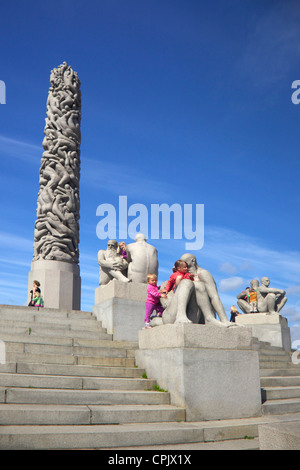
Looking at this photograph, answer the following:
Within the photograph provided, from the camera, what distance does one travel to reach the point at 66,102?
2073cm

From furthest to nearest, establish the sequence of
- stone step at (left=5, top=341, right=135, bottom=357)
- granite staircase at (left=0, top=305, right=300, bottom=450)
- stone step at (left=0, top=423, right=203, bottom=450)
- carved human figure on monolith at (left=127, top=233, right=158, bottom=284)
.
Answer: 1. carved human figure on monolith at (left=127, top=233, right=158, bottom=284)
2. stone step at (left=5, top=341, right=135, bottom=357)
3. granite staircase at (left=0, top=305, right=300, bottom=450)
4. stone step at (left=0, top=423, right=203, bottom=450)

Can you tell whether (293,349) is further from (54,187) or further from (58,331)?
(54,187)

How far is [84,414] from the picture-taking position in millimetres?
5484

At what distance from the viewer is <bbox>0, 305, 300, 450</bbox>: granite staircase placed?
503 centimetres

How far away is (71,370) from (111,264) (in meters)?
4.86

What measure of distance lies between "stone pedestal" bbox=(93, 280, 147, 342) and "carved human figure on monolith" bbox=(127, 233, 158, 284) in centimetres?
52

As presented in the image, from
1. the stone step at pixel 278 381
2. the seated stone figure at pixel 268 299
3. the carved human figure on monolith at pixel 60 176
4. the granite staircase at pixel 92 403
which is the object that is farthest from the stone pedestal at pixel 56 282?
the stone step at pixel 278 381

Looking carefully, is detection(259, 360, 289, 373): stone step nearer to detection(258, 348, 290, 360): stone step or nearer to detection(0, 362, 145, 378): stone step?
detection(258, 348, 290, 360): stone step

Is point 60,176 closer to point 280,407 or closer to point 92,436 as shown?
point 280,407

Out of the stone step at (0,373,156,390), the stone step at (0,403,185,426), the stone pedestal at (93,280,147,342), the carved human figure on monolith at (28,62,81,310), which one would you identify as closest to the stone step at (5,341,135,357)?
the stone step at (0,373,156,390)

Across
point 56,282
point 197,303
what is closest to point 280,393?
point 197,303
